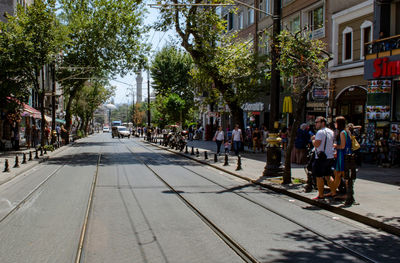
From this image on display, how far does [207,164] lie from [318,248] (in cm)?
1291

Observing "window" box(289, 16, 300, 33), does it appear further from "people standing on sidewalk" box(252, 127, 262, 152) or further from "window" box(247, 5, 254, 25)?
"window" box(247, 5, 254, 25)

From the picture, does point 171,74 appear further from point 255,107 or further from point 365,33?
point 365,33

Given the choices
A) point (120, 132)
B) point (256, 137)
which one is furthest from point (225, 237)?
point (120, 132)

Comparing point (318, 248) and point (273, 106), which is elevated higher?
point (273, 106)

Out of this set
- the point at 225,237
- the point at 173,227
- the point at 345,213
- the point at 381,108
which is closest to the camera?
the point at 225,237

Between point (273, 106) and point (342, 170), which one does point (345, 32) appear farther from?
point (342, 170)

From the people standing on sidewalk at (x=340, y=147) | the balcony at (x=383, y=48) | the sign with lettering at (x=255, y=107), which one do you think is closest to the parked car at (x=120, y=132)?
the sign with lettering at (x=255, y=107)

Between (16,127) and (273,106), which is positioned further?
(16,127)

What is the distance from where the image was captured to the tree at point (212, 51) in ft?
75.6

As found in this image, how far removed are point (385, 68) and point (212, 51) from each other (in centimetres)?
960

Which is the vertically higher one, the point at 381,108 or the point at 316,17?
the point at 316,17

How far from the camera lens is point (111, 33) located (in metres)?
34.5

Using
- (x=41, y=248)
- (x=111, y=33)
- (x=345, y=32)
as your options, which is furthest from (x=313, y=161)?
(x=111, y=33)

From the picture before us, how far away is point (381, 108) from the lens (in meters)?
17.6
